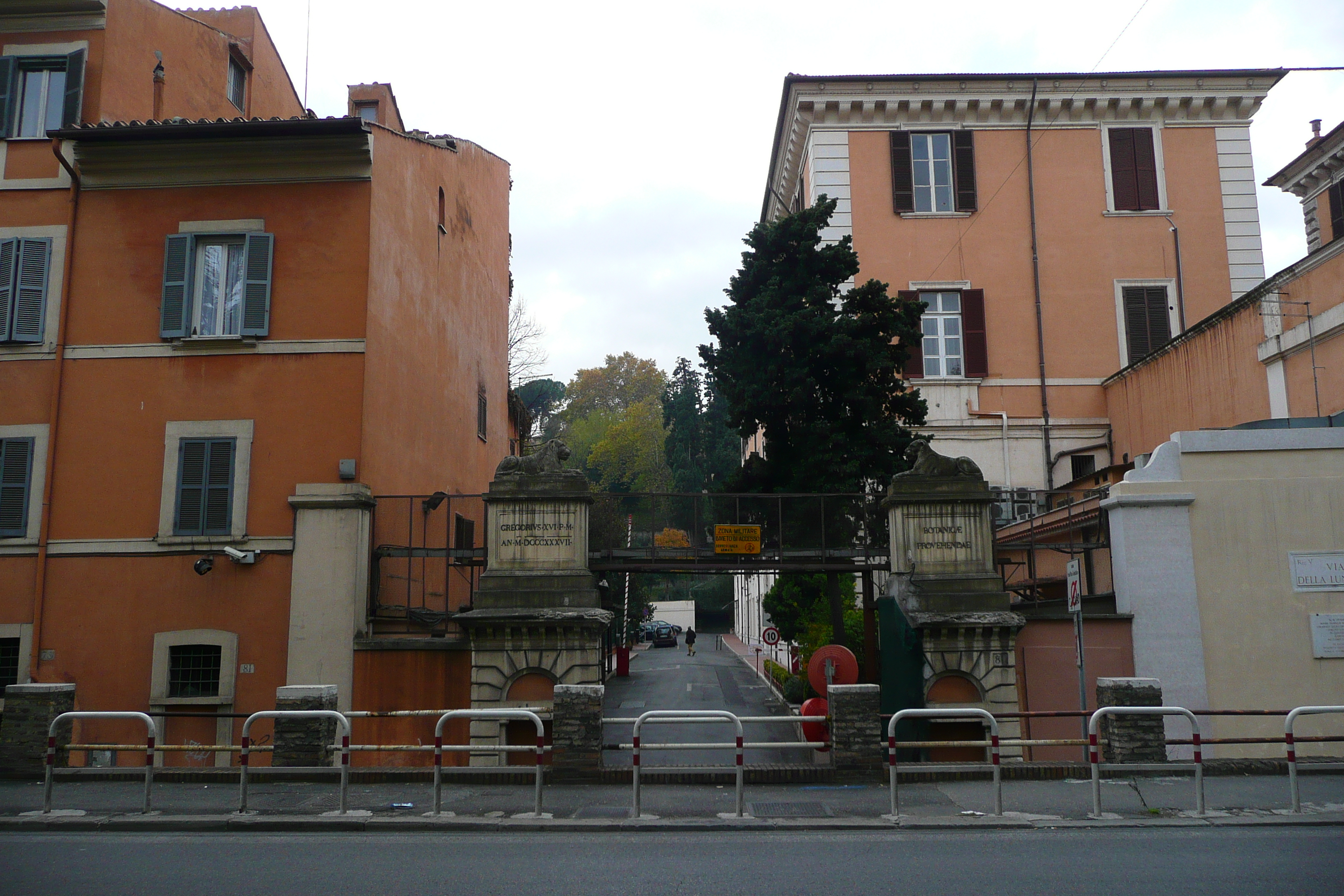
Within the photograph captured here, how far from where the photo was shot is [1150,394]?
76.7 ft

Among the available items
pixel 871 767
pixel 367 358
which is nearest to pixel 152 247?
pixel 367 358

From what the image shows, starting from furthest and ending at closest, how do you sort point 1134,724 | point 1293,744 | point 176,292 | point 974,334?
point 974,334
point 176,292
point 1134,724
point 1293,744

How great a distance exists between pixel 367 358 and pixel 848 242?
1019cm

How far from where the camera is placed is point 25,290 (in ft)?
55.2

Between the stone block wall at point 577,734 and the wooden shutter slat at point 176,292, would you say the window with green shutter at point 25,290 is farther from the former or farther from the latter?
the stone block wall at point 577,734

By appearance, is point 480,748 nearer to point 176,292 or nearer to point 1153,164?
point 176,292

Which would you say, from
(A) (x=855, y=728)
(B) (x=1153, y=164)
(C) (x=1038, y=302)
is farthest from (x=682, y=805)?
(B) (x=1153, y=164)

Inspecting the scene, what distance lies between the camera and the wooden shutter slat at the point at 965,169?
26.1 m

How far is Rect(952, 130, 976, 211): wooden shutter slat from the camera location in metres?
26.1

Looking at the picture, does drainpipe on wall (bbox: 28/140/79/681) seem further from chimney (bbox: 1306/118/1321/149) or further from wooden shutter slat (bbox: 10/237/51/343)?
chimney (bbox: 1306/118/1321/149)

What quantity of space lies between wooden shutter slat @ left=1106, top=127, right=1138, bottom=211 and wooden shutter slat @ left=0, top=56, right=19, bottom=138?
23692 mm

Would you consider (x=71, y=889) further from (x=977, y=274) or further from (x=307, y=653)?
(x=977, y=274)

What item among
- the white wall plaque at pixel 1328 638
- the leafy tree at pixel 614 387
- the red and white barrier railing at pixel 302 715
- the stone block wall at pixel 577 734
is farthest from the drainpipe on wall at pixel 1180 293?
the leafy tree at pixel 614 387

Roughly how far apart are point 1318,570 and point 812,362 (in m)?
9.25
